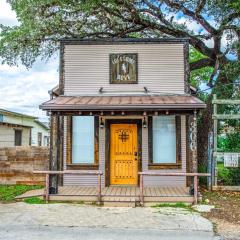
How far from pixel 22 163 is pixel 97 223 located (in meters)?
6.91

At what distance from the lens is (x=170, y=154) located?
13.3 m

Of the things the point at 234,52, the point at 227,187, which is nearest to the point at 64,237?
the point at 227,187

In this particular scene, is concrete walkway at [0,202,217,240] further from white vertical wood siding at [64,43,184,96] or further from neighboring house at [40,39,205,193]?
white vertical wood siding at [64,43,184,96]

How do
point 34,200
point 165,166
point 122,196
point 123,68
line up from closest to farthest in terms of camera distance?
point 34,200 → point 122,196 → point 165,166 → point 123,68

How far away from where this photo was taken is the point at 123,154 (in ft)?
44.2

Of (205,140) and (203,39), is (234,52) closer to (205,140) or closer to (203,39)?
(203,39)

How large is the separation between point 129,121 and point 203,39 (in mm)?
7469

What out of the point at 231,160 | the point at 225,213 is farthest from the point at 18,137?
the point at 225,213

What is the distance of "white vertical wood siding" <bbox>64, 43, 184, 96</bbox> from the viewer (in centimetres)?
1365

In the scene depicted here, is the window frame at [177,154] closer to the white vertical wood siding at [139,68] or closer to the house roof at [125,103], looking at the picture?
the house roof at [125,103]

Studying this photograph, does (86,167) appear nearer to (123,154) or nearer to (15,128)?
(123,154)

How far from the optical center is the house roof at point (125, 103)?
37.8 ft

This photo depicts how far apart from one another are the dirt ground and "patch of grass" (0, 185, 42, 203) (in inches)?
225

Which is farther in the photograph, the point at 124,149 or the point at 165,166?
the point at 124,149
